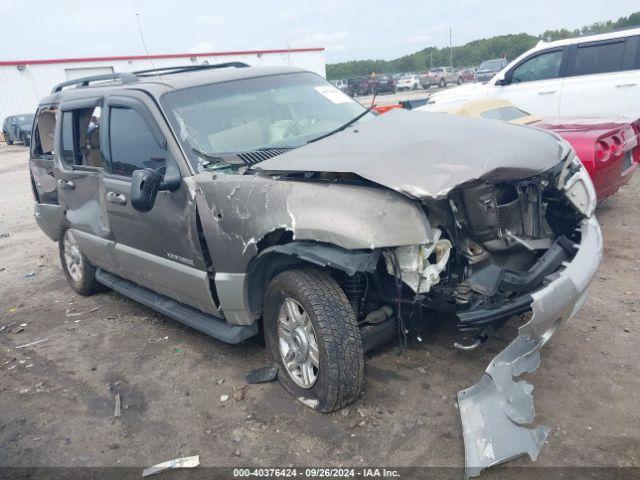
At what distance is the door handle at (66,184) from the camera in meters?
5.00

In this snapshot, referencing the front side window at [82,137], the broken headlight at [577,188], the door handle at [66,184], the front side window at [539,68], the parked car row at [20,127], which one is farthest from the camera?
the parked car row at [20,127]

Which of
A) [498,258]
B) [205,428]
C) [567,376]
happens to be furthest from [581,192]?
[205,428]

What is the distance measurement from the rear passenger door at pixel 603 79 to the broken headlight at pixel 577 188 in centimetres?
505

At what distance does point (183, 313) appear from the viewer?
4.05 metres

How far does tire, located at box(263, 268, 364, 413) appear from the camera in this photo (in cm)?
295

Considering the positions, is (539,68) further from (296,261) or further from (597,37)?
(296,261)

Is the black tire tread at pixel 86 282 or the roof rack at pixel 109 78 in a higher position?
the roof rack at pixel 109 78

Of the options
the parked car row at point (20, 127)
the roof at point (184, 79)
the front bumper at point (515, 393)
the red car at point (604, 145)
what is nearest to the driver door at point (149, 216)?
the roof at point (184, 79)

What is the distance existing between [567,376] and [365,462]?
137cm

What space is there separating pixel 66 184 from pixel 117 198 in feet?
3.63

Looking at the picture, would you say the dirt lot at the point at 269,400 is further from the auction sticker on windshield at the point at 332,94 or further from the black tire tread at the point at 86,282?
the auction sticker on windshield at the point at 332,94

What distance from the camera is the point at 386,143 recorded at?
3184 millimetres

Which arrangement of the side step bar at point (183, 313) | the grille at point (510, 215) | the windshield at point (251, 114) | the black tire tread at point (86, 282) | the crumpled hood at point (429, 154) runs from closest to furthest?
the crumpled hood at point (429, 154), the grille at point (510, 215), the side step bar at point (183, 313), the windshield at point (251, 114), the black tire tread at point (86, 282)

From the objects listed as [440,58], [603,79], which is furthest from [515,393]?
[440,58]
